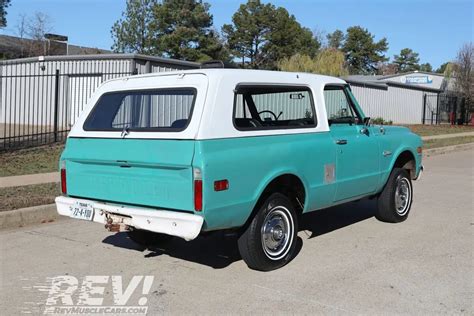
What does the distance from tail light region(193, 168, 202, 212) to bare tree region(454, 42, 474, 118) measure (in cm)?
3855

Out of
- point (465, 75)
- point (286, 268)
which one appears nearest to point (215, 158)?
point (286, 268)

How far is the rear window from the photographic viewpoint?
16.3 ft

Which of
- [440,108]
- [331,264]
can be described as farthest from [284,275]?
[440,108]

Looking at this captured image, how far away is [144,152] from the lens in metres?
4.83

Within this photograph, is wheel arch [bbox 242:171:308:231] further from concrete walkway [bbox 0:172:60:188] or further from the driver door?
concrete walkway [bbox 0:172:60:188]

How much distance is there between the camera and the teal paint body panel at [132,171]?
455 centimetres

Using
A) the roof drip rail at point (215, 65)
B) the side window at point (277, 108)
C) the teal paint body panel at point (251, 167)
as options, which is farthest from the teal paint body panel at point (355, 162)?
the roof drip rail at point (215, 65)

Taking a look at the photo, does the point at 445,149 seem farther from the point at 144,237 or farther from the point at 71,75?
the point at 144,237

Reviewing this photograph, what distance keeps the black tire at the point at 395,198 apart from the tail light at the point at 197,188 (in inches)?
141

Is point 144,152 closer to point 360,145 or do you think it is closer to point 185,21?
point 360,145

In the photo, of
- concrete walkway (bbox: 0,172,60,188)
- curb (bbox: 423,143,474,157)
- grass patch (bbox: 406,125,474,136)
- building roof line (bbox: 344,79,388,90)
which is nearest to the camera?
concrete walkway (bbox: 0,172,60,188)

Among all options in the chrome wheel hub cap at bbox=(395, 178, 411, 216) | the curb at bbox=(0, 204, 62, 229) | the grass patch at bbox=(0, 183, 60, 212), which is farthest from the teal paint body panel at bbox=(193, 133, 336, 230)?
the grass patch at bbox=(0, 183, 60, 212)

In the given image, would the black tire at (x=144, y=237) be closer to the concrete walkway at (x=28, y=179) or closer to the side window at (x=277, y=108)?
the side window at (x=277, y=108)

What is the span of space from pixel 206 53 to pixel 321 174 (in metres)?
45.2
